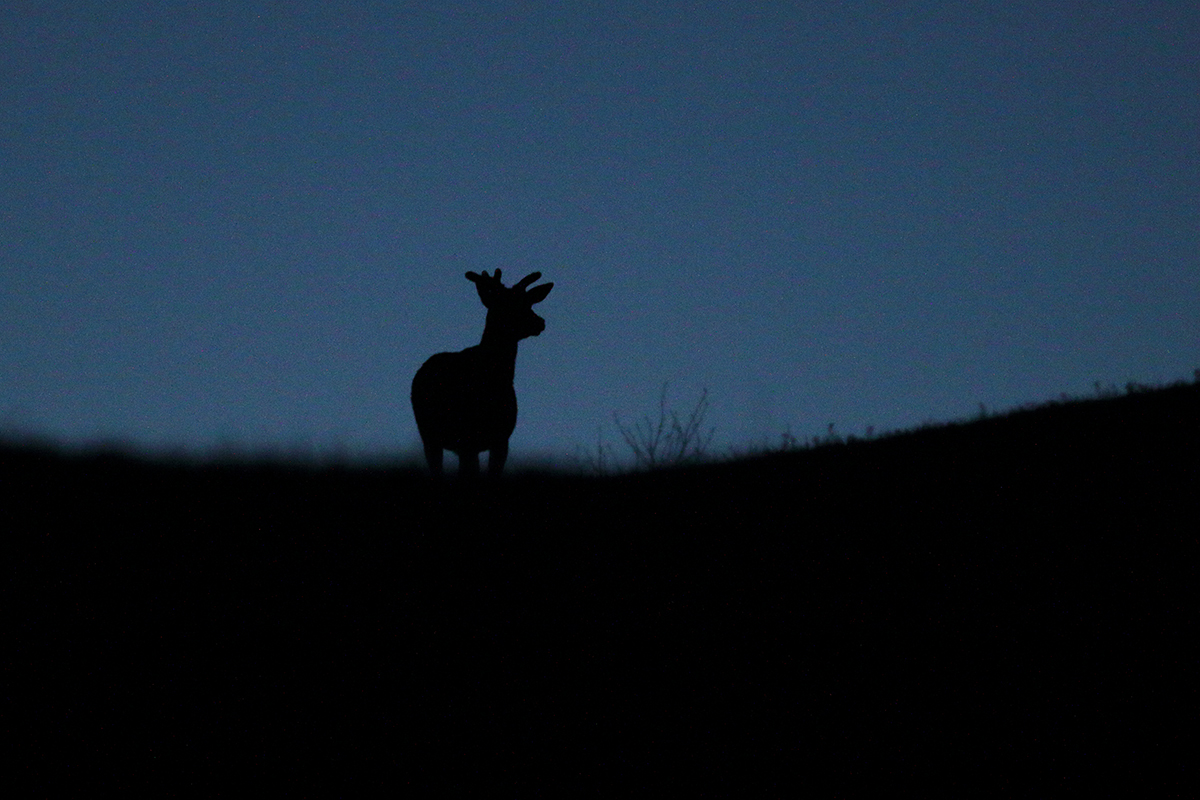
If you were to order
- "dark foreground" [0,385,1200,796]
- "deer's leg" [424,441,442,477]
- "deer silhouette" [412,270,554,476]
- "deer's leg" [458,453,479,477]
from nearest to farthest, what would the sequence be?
"dark foreground" [0,385,1200,796] < "deer silhouette" [412,270,554,476] < "deer's leg" [458,453,479,477] < "deer's leg" [424,441,442,477]

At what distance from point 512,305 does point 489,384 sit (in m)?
0.71

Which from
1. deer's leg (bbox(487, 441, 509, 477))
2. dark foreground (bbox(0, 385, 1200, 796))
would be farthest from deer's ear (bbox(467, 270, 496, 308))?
dark foreground (bbox(0, 385, 1200, 796))

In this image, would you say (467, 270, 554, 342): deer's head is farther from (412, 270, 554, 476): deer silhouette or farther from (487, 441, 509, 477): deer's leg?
(487, 441, 509, 477): deer's leg

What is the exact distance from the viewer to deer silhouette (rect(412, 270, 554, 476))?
944 centimetres

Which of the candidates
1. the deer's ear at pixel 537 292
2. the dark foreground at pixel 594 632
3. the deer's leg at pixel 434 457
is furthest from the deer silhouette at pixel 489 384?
the dark foreground at pixel 594 632

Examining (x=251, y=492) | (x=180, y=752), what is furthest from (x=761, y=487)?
(x=180, y=752)

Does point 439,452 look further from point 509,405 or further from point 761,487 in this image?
point 761,487

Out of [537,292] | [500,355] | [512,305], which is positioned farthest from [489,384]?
[537,292]

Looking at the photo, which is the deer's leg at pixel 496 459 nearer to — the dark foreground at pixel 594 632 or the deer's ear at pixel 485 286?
the dark foreground at pixel 594 632

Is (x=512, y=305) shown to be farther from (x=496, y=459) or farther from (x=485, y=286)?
(x=496, y=459)

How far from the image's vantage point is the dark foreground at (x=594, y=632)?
16.6 ft

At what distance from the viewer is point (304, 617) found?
6.46 meters

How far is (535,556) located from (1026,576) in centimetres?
323

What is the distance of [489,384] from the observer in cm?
942
